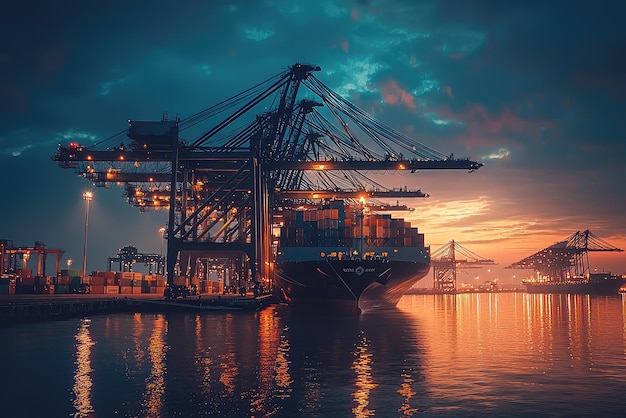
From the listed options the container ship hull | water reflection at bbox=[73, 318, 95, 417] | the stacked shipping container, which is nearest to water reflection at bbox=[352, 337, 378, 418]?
water reflection at bbox=[73, 318, 95, 417]

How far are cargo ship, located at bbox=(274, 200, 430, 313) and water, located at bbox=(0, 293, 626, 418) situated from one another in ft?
65.9

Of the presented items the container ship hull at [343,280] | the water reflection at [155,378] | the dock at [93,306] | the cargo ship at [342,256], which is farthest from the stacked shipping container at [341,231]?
the water reflection at [155,378]

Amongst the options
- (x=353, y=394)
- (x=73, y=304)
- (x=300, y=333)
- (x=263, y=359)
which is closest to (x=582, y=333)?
(x=300, y=333)

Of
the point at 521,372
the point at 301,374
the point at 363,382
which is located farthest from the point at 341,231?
the point at 363,382

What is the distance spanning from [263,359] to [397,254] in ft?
154

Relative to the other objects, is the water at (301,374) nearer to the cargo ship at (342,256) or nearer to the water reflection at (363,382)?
the water reflection at (363,382)

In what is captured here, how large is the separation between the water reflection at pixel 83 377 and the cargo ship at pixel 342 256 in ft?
98.3

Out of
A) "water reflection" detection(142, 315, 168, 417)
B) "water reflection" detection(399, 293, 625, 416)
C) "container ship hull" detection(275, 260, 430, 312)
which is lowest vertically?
"water reflection" detection(399, 293, 625, 416)

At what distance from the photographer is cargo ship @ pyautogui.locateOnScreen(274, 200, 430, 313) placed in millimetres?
61250

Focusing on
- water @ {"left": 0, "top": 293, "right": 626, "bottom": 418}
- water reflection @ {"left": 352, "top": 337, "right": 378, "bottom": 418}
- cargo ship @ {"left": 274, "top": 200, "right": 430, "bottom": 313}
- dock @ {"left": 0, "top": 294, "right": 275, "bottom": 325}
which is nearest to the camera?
water reflection @ {"left": 352, "top": 337, "right": 378, "bottom": 418}

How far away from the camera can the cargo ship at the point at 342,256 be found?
201 feet

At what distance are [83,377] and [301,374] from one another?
8.17 meters

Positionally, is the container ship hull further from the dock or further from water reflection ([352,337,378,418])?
water reflection ([352,337,378,418])

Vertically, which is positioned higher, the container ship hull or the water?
the container ship hull
